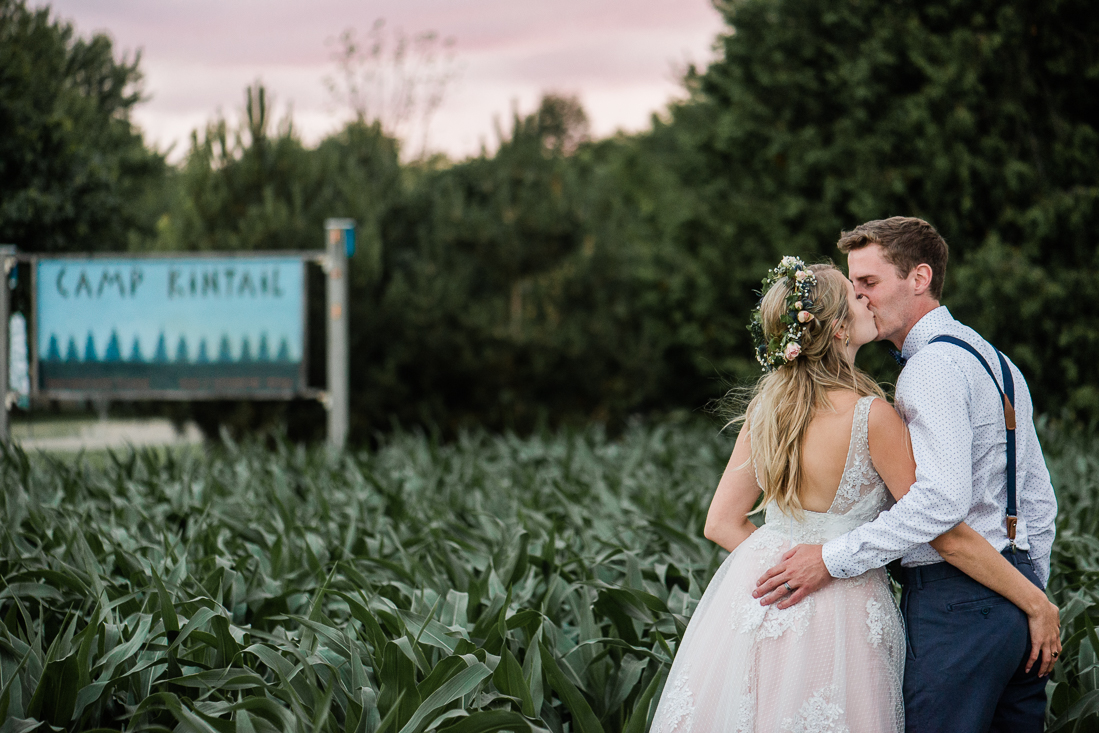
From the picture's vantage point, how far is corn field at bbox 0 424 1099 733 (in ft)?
7.34

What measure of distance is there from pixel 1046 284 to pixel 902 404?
19.5 ft

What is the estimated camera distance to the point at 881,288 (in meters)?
2.11

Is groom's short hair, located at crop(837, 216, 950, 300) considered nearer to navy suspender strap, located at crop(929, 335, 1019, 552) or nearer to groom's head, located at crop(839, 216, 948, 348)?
groom's head, located at crop(839, 216, 948, 348)

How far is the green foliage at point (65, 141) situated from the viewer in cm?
681

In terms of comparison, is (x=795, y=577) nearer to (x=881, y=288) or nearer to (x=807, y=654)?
(x=807, y=654)

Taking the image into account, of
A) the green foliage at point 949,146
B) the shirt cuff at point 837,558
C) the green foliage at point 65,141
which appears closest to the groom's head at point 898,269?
the shirt cuff at point 837,558

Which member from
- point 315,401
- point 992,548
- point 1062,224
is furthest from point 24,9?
point 1062,224

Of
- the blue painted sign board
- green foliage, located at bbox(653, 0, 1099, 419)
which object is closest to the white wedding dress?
green foliage, located at bbox(653, 0, 1099, 419)

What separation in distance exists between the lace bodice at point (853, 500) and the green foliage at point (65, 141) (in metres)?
6.61

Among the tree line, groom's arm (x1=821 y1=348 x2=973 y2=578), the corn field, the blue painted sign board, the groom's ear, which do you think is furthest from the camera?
the tree line

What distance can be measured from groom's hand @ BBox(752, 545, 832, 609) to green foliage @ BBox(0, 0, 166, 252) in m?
6.62

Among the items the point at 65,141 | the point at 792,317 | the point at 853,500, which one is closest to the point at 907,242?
the point at 792,317

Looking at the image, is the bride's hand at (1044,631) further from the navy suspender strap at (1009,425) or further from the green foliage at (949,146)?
the green foliage at (949,146)

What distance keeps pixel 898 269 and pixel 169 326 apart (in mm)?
5732
